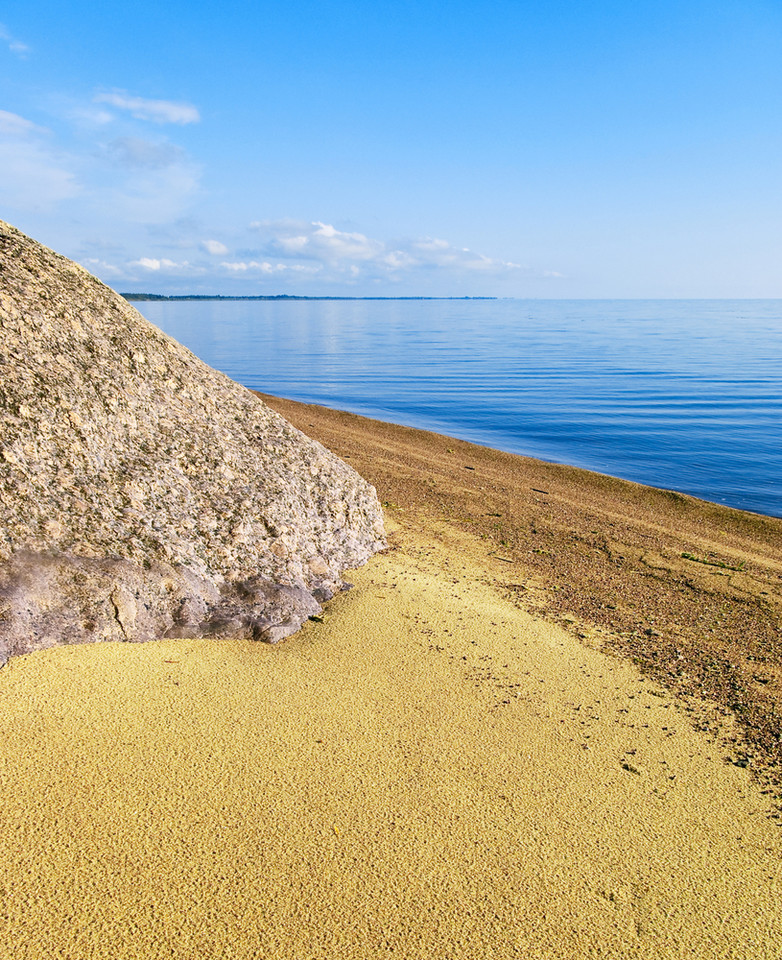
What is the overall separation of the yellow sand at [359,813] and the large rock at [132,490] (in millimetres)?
306

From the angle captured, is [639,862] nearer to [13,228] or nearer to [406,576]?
[406,576]

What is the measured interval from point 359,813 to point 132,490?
275 cm

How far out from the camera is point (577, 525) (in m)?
9.22

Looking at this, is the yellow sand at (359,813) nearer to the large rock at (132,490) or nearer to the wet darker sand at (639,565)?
the large rock at (132,490)

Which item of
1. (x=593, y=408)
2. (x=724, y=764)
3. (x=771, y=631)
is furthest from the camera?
(x=593, y=408)

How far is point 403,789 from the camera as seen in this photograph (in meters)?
3.46

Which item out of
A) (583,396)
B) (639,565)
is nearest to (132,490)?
(639,565)

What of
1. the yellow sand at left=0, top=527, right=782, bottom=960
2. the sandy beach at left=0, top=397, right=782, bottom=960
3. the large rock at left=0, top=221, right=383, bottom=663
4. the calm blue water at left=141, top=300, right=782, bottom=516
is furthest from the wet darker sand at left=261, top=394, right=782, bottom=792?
the calm blue water at left=141, top=300, right=782, bottom=516

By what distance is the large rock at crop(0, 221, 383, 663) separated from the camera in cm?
398

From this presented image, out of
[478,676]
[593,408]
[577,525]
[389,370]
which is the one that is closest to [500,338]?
[389,370]

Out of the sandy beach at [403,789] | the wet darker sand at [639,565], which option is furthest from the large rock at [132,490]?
the wet darker sand at [639,565]

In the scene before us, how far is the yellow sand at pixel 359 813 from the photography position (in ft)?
8.73

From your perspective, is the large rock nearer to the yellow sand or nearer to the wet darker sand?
the yellow sand

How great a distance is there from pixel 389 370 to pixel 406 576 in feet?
126
